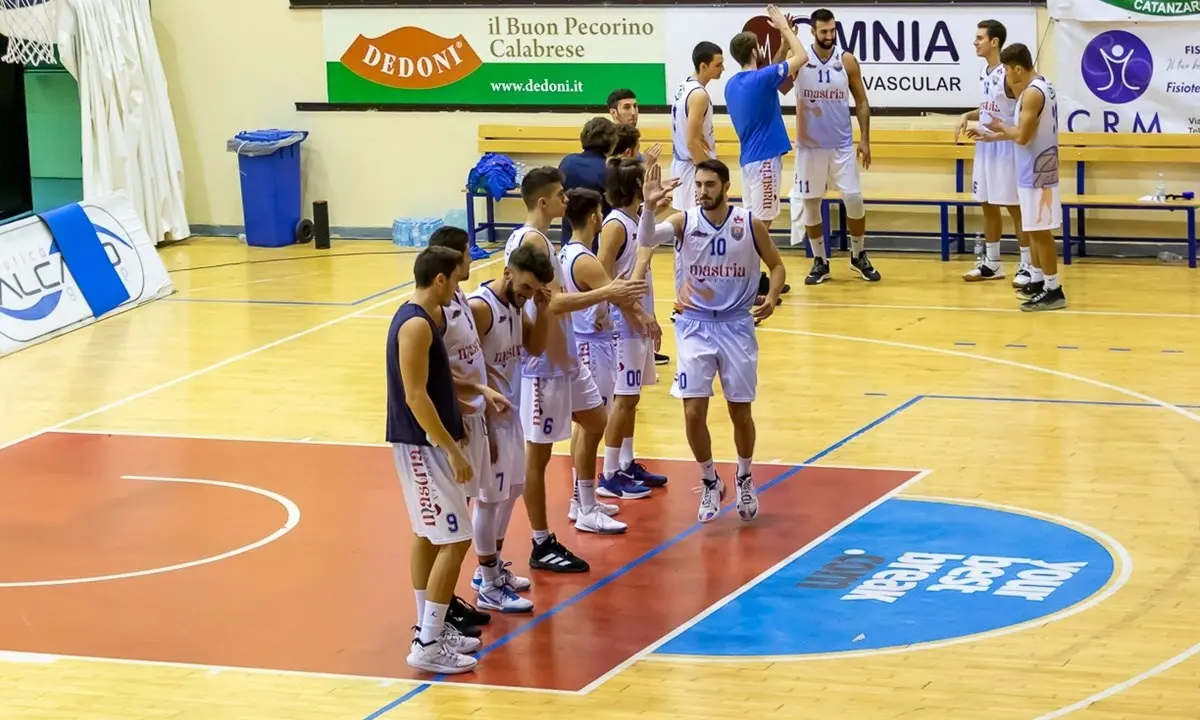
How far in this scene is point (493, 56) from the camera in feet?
63.4

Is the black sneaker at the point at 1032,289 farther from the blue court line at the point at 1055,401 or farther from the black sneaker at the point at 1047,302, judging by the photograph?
Result: the blue court line at the point at 1055,401

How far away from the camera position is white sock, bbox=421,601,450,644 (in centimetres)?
789

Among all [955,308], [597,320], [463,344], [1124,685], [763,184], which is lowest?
[1124,685]

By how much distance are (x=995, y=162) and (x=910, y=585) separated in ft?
26.3

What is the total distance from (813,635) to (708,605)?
0.65m

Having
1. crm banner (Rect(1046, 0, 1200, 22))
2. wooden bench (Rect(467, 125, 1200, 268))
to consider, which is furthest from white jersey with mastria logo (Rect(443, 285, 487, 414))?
crm banner (Rect(1046, 0, 1200, 22))

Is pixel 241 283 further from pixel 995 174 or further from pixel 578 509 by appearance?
pixel 578 509

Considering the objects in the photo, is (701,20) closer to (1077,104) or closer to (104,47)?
(1077,104)

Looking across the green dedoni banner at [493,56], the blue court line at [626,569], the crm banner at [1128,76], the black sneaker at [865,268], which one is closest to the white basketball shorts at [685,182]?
the black sneaker at [865,268]

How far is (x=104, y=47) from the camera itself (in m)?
19.1

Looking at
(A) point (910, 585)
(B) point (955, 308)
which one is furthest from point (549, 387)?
(B) point (955, 308)

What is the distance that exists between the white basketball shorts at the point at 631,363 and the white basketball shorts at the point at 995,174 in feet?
21.8

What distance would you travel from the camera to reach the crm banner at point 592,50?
1780 cm

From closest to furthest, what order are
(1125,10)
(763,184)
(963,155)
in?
(763,184), (1125,10), (963,155)
